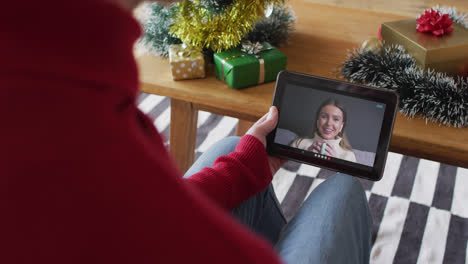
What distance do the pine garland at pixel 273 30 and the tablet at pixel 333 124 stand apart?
0.85 feet

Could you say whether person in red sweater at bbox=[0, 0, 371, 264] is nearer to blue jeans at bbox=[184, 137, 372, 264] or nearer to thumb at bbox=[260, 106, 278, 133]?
blue jeans at bbox=[184, 137, 372, 264]

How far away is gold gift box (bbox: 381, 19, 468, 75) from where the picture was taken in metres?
0.89

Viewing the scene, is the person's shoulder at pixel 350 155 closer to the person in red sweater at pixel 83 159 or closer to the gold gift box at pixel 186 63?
the gold gift box at pixel 186 63

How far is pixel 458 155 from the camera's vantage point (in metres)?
0.79

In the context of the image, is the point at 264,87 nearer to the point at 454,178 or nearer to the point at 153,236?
the point at 153,236

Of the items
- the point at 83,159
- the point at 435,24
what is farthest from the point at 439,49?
the point at 83,159

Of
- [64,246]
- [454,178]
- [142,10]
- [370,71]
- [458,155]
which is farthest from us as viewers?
[454,178]

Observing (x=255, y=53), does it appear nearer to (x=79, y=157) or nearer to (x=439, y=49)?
(x=439, y=49)

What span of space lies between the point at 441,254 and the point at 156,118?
3.67 ft

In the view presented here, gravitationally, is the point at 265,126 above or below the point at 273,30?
below

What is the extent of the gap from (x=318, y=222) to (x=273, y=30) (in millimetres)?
525

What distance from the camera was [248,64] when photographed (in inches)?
35.7

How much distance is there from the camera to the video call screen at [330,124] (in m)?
0.79

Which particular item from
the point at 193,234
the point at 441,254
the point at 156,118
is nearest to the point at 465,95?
the point at 441,254
